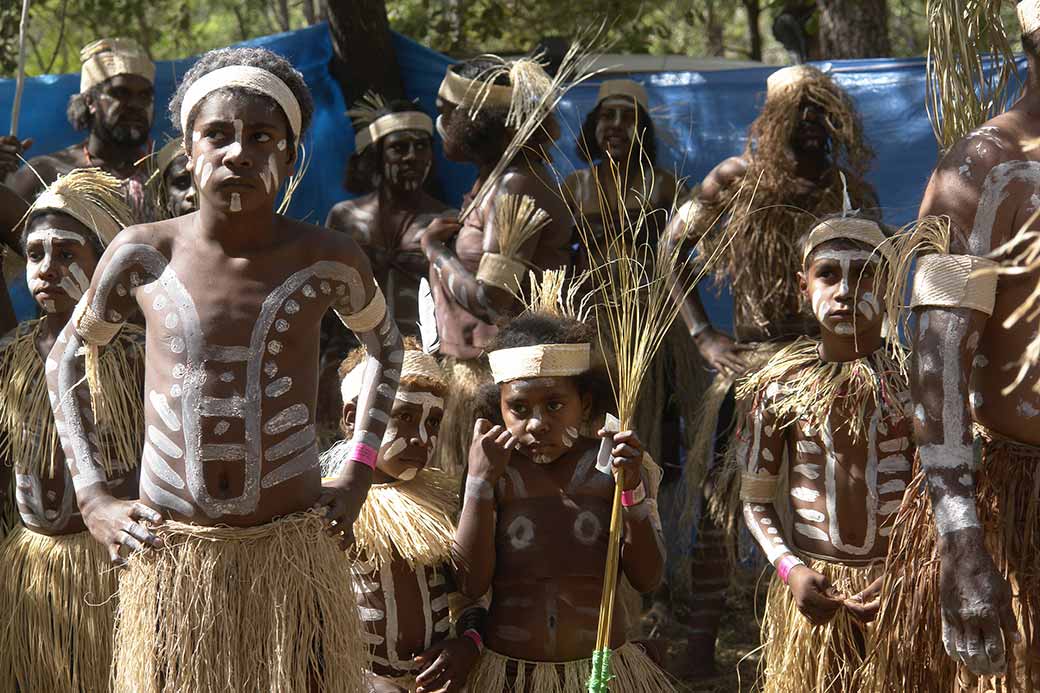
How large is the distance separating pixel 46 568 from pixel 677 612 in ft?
9.24

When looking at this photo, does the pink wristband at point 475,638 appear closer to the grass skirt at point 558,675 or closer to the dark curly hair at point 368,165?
the grass skirt at point 558,675

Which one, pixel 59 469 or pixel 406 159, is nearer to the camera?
pixel 59 469

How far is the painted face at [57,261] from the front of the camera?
392 cm

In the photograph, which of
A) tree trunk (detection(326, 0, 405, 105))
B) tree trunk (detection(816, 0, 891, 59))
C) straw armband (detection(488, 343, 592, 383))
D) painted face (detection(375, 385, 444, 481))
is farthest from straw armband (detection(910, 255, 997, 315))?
tree trunk (detection(816, 0, 891, 59))

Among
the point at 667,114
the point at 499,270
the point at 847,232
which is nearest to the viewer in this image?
the point at 847,232

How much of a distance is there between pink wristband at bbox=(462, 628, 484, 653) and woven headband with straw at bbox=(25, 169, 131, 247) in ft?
4.84

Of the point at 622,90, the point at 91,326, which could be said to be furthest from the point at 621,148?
the point at 91,326

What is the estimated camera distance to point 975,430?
2840mm

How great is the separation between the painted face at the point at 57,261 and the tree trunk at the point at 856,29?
4.82 meters

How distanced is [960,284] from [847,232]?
1262mm

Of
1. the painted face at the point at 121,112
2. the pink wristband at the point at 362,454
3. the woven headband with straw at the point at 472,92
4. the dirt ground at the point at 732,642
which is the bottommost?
the dirt ground at the point at 732,642

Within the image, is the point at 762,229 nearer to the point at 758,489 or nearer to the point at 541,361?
the point at 758,489

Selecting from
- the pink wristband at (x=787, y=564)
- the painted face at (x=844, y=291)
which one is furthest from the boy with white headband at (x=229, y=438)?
the painted face at (x=844, y=291)

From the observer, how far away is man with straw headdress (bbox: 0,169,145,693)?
151 inches
